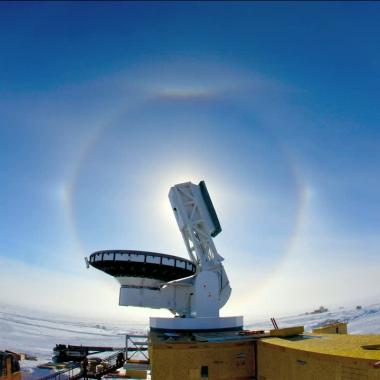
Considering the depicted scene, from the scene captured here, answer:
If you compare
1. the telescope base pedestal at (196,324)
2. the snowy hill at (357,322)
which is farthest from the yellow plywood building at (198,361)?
the snowy hill at (357,322)

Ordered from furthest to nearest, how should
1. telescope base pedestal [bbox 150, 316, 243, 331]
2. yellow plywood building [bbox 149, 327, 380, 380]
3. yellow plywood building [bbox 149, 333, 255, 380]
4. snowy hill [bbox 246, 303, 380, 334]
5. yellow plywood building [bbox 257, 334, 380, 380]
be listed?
1. snowy hill [bbox 246, 303, 380, 334]
2. telescope base pedestal [bbox 150, 316, 243, 331]
3. yellow plywood building [bbox 149, 333, 255, 380]
4. yellow plywood building [bbox 149, 327, 380, 380]
5. yellow plywood building [bbox 257, 334, 380, 380]

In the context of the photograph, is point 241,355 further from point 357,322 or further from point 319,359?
point 357,322

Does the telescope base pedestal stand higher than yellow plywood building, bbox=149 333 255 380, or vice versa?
the telescope base pedestal

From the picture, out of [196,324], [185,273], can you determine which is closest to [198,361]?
[196,324]

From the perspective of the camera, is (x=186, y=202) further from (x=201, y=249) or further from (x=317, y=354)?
(x=317, y=354)

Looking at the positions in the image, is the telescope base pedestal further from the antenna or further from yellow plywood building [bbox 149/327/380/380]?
yellow plywood building [bbox 149/327/380/380]

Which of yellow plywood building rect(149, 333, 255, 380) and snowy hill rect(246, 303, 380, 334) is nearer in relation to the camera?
yellow plywood building rect(149, 333, 255, 380)

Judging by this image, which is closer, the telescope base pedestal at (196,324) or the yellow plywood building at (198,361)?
the yellow plywood building at (198,361)

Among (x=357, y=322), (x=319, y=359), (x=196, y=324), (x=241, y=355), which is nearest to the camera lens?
(x=319, y=359)

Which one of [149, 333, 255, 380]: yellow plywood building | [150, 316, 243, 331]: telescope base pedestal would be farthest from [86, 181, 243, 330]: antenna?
[149, 333, 255, 380]: yellow plywood building

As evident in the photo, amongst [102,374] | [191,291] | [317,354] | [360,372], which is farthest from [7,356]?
[360,372]

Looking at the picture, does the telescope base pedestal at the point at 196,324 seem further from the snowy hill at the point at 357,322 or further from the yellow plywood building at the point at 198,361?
the snowy hill at the point at 357,322
